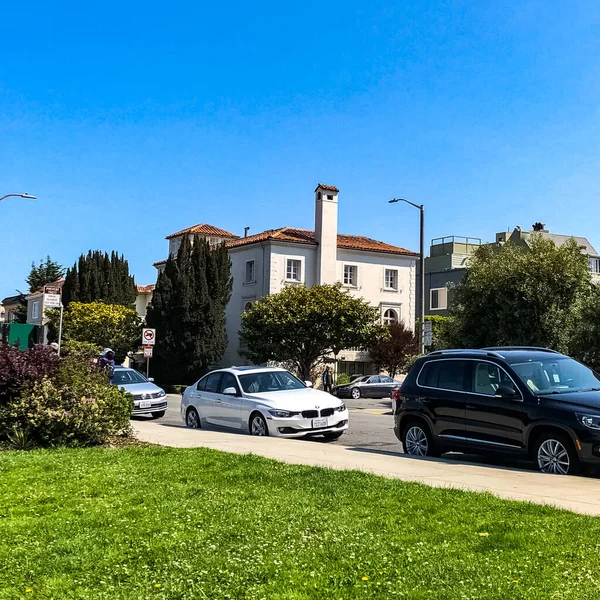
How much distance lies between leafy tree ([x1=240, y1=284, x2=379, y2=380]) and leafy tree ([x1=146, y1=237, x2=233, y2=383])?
3.54m

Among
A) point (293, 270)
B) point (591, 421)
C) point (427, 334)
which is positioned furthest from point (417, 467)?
point (293, 270)

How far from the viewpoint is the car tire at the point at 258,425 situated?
50.8 ft

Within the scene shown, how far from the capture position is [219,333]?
50344 mm

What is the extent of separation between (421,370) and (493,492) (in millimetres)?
4972

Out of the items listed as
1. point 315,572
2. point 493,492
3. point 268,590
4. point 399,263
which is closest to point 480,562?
point 315,572

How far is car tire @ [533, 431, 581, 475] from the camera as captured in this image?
10578 mm

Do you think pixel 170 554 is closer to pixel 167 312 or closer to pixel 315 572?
pixel 315 572

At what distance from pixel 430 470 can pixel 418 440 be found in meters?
2.60

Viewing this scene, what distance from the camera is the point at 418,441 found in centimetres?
1296

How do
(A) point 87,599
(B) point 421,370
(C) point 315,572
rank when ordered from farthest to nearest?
(B) point 421,370 → (C) point 315,572 → (A) point 87,599

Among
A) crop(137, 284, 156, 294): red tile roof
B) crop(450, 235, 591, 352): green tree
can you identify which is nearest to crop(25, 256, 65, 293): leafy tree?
crop(137, 284, 156, 294): red tile roof

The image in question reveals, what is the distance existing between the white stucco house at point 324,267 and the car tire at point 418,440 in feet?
133

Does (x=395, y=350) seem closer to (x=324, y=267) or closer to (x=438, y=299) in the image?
(x=324, y=267)

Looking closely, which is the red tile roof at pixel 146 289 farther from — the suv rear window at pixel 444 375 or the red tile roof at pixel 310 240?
the suv rear window at pixel 444 375
